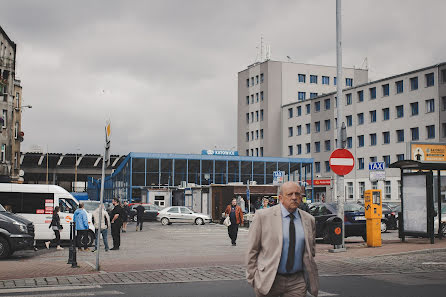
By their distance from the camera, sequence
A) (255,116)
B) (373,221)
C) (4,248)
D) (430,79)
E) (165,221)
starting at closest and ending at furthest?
(4,248)
(373,221)
(165,221)
(430,79)
(255,116)

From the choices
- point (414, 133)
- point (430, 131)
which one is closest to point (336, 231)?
point (430, 131)

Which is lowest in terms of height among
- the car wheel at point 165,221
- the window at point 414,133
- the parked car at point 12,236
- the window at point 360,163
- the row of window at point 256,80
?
the car wheel at point 165,221

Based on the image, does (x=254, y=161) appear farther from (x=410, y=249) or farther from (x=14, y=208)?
(x=410, y=249)

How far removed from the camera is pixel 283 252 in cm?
542

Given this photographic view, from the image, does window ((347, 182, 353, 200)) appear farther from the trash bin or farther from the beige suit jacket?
the beige suit jacket

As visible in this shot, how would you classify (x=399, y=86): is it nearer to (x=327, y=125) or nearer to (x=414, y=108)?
(x=414, y=108)

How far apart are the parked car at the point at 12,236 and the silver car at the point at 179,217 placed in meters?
26.4

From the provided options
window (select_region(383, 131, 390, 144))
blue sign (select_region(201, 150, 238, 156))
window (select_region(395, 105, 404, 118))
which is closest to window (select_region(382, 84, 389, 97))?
window (select_region(395, 105, 404, 118))

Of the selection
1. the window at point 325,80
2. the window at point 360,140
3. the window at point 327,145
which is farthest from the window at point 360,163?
the window at point 325,80

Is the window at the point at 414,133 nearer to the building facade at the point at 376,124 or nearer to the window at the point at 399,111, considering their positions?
the building facade at the point at 376,124

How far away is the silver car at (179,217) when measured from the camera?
44.3 meters

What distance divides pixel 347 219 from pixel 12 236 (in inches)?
469

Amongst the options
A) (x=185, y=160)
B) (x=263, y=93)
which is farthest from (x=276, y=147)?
(x=185, y=160)

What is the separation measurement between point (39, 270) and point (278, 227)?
9.76 meters
